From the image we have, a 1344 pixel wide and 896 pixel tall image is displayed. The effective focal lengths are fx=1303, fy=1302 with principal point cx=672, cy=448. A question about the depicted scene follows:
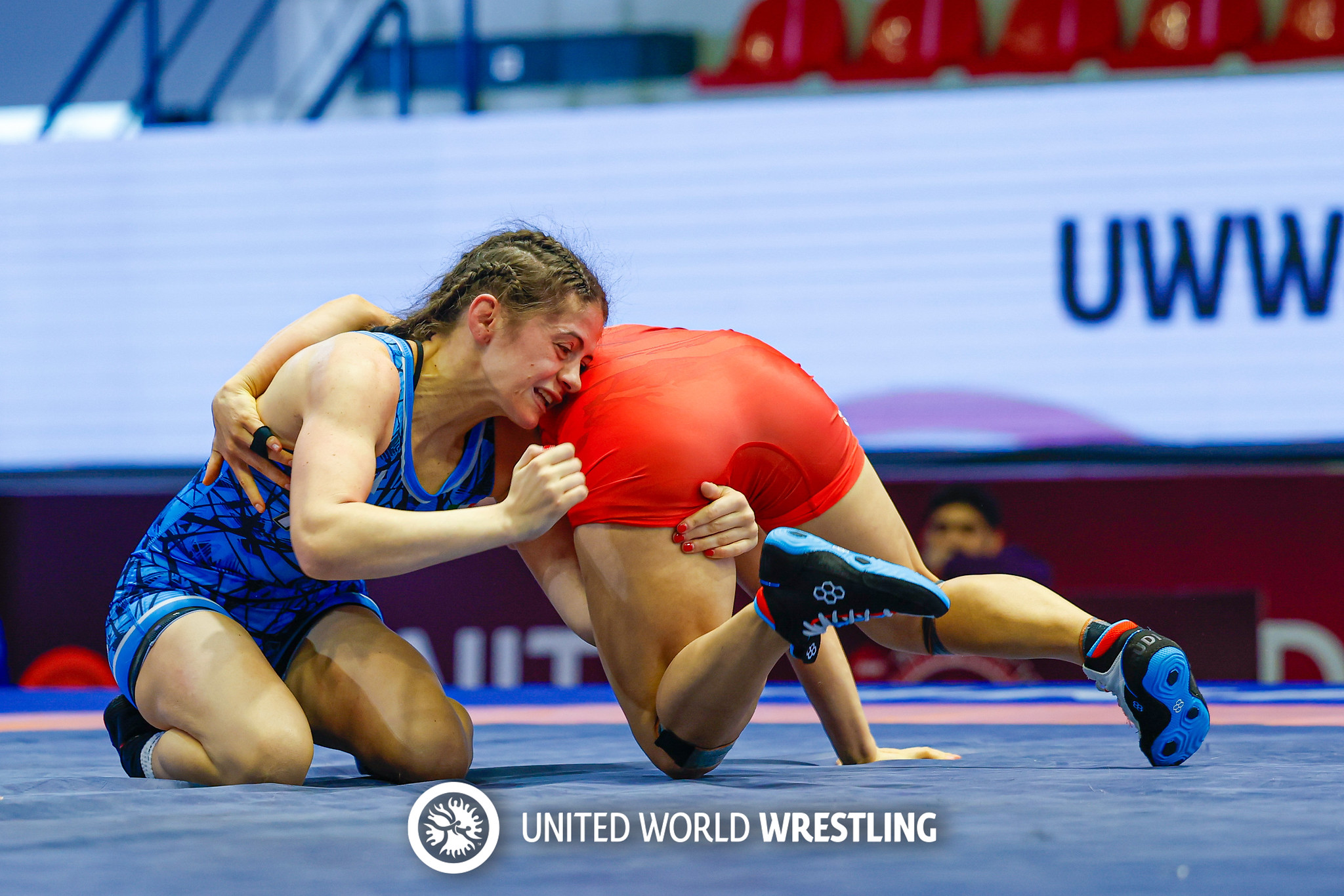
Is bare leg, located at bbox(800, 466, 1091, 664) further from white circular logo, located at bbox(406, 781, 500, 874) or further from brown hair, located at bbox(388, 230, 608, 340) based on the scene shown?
white circular logo, located at bbox(406, 781, 500, 874)

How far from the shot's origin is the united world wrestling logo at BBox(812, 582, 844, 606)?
4.88 ft

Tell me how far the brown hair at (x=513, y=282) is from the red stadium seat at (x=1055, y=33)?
4.17m

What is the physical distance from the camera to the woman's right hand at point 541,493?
5.38 feet

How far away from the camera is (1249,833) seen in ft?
4.12

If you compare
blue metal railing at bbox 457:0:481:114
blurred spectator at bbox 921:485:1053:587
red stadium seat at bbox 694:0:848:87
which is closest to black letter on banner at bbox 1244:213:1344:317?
blurred spectator at bbox 921:485:1053:587

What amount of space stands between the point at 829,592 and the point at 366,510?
583mm

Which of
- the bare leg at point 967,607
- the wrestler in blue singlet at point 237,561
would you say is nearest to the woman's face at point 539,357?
the wrestler in blue singlet at point 237,561

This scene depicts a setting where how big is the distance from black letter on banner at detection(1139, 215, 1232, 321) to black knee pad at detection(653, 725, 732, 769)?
3.14 m

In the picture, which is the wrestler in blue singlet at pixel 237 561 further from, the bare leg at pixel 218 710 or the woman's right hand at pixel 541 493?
the woman's right hand at pixel 541 493

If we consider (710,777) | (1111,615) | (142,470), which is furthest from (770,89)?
(710,777)

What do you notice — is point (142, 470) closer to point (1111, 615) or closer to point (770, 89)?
point (770, 89)

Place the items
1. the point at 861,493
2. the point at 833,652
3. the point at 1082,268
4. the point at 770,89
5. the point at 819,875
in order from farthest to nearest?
the point at 770,89 → the point at 1082,268 → the point at 833,652 → the point at 861,493 → the point at 819,875

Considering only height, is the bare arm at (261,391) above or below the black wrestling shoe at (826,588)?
above

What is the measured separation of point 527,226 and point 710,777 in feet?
2.82
